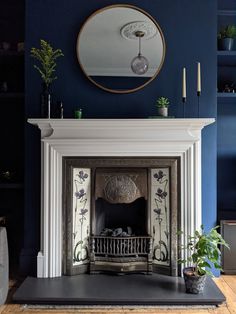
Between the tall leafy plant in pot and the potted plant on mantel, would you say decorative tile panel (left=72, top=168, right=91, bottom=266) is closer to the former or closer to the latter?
the tall leafy plant in pot

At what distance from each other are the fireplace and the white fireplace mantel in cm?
6

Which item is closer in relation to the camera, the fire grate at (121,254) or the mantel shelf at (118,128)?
the mantel shelf at (118,128)

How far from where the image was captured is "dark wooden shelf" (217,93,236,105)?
3.21 metres

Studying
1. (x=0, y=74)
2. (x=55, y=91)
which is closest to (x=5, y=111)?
(x=0, y=74)

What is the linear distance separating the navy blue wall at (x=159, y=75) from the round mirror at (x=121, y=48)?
67 mm

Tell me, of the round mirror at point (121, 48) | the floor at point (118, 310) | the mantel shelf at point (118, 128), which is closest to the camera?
the floor at point (118, 310)

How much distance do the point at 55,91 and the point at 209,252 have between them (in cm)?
190

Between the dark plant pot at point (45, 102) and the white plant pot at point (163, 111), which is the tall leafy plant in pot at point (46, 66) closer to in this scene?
the dark plant pot at point (45, 102)

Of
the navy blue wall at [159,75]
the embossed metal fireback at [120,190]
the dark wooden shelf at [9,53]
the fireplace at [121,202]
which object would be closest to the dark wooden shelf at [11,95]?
the navy blue wall at [159,75]

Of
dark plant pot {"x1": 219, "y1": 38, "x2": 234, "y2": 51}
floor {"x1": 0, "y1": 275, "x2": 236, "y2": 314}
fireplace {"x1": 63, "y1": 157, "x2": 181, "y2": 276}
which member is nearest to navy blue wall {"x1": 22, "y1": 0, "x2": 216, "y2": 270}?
dark plant pot {"x1": 219, "y1": 38, "x2": 234, "y2": 51}

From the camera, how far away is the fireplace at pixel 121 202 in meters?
2.95

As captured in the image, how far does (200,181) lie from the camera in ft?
9.69

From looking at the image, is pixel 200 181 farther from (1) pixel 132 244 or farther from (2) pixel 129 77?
(2) pixel 129 77

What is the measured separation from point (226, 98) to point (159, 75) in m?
0.75
